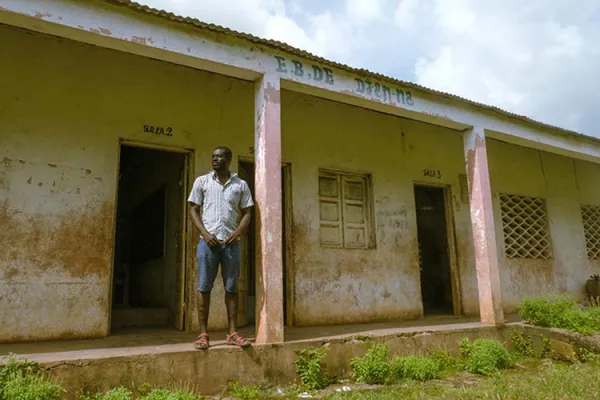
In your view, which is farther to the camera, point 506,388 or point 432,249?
point 432,249

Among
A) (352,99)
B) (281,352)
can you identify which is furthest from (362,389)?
(352,99)

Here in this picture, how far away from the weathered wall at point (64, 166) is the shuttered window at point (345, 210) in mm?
1861

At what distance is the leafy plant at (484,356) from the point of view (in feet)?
16.4

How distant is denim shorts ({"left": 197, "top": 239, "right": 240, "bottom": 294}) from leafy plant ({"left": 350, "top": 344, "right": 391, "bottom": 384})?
4.69 feet

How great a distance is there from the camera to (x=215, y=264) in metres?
4.18

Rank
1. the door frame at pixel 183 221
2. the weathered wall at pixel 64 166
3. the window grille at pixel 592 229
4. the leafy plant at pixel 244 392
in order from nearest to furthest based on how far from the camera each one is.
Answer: the leafy plant at pixel 244 392 < the weathered wall at pixel 64 166 < the door frame at pixel 183 221 < the window grille at pixel 592 229

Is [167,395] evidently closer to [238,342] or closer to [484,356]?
[238,342]

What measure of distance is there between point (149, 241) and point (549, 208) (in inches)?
296

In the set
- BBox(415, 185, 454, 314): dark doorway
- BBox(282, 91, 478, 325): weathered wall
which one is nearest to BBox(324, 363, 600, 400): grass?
BBox(282, 91, 478, 325): weathered wall

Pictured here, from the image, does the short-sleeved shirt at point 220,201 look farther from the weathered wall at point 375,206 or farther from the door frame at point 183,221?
the weathered wall at point 375,206

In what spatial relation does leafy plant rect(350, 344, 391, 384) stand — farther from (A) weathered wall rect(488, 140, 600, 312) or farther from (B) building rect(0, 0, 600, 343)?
(A) weathered wall rect(488, 140, 600, 312)

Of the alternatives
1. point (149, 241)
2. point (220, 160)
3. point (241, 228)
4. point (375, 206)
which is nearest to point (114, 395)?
point (241, 228)

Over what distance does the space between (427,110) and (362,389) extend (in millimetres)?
3535

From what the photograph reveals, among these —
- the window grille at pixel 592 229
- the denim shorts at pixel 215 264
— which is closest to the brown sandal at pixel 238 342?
the denim shorts at pixel 215 264
